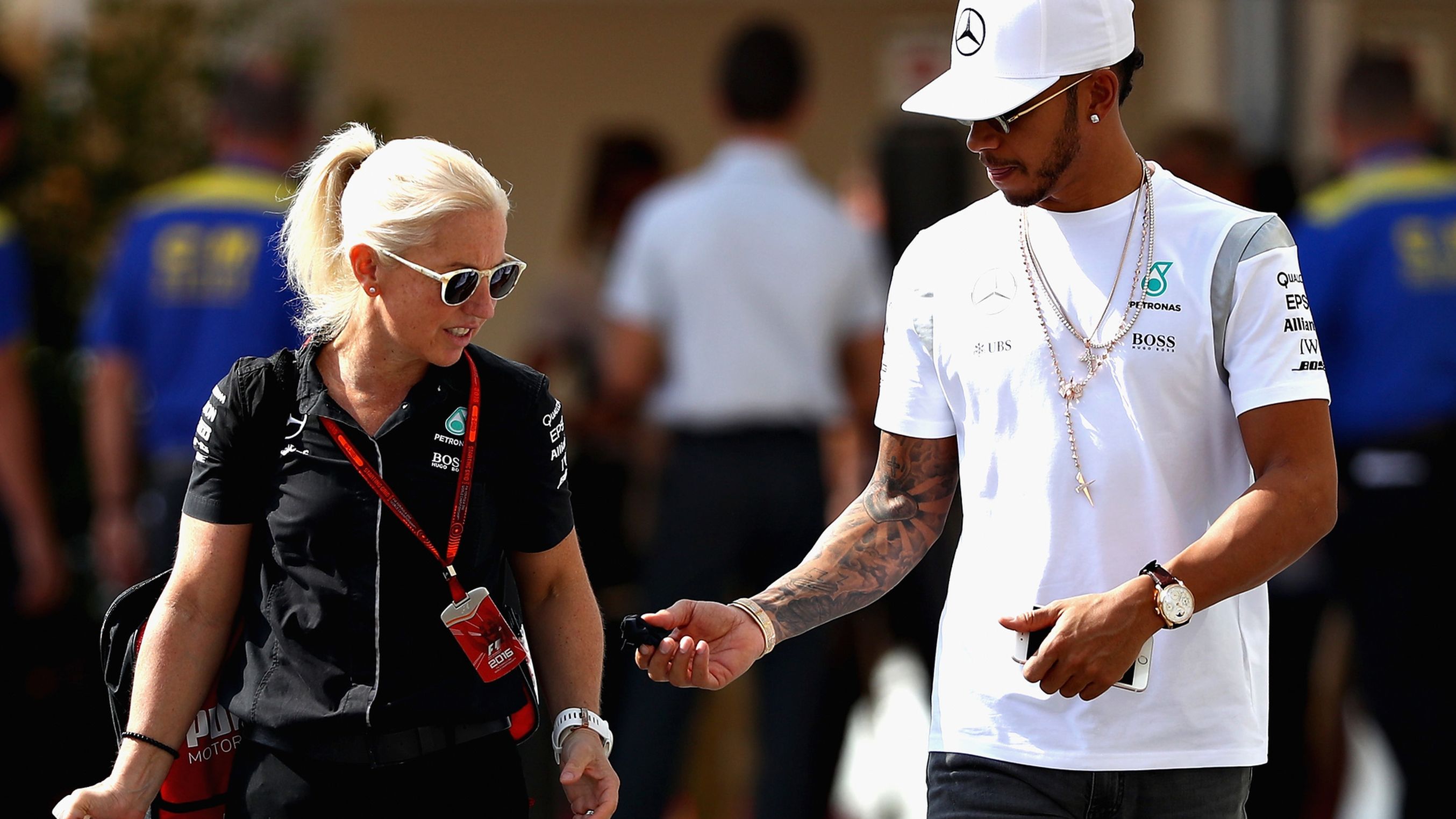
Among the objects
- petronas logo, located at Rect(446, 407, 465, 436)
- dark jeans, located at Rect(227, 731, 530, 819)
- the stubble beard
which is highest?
the stubble beard

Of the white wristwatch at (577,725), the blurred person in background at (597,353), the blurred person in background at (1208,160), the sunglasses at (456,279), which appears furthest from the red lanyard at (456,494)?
the blurred person in background at (1208,160)

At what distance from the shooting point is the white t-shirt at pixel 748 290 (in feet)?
17.6

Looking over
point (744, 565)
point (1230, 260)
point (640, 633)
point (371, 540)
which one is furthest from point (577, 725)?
point (744, 565)

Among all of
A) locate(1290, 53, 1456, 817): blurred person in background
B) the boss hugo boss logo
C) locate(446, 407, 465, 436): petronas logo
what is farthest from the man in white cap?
locate(1290, 53, 1456, 817): blurred person in background

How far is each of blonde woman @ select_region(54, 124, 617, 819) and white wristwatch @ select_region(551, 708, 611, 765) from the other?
30 mm

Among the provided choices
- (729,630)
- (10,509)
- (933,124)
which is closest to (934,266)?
(729,630)

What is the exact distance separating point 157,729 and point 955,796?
1222mm

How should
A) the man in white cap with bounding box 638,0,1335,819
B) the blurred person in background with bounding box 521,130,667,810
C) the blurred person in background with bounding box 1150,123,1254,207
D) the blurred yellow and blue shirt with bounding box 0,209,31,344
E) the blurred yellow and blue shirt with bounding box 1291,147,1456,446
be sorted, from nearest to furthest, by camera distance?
the man in white cap with bounding box 638,0,1335,819 < the blurred yellow and blue shirt with bounding box 1291,147,1456,446 < the blurred yellow and blue shirt with bounding box 0,209,31,344 < the blurred person in background with bounding box 521,130,667,810 < the blurred person in background with bounding box 1150,123,1254,207

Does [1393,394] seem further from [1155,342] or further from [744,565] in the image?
[1155,342]

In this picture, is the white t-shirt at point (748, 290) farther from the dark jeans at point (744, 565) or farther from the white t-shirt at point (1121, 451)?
the white t-shirt at point (1121, 451)

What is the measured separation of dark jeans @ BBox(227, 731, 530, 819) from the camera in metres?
2.83

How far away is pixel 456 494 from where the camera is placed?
9.35 ft

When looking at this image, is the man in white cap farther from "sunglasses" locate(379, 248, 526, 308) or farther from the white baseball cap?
"sunglasses" locate(379, 248, 526, 308)

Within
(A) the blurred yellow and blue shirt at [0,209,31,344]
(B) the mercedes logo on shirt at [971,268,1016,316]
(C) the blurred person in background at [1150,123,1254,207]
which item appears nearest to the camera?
(B) the mercedes logo on shirt at [971,268,1016,316]
